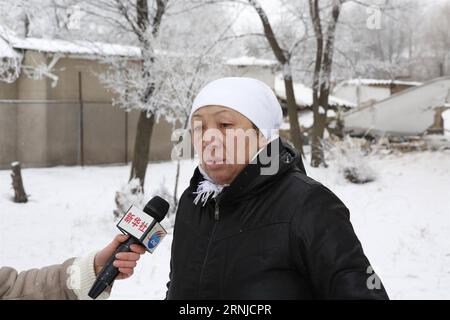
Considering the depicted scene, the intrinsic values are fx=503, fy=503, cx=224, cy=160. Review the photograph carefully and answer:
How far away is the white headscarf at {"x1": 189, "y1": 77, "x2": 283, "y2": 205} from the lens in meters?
1.96

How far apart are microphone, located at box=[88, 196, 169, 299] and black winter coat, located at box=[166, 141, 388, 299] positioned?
141mm

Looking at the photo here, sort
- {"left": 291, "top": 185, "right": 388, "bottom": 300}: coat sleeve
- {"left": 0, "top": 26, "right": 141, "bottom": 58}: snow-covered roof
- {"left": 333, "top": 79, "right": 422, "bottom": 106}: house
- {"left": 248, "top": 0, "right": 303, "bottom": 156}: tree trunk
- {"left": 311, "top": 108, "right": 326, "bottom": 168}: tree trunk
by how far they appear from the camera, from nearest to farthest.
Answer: {"left": 291, "top": 185, "right": 388, "bottom": 300}: coat sleeve → {"left": 248, "top": 0, "right": 303, "bottom": 156}: tree trunk → {"left": 0, "top": 26, "right": 141, "bottom": 58}: snow-covered roof → {"left": 311, "top": 108, "right": 326, "bottom": 168}: tree trunk → {"left": 333, "top": 79, "right": 422, "bottom": 106}: house

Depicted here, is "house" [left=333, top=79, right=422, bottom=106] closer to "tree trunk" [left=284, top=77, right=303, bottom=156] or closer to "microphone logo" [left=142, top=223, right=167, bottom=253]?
"tree trunk" [left=284, top=77, right=303, bottom=156]

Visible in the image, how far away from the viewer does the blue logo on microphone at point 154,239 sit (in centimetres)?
195

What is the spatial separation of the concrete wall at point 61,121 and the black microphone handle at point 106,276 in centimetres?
1361

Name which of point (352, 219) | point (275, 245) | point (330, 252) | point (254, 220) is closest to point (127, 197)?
point (352, 219)

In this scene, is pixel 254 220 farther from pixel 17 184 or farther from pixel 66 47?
pixel 66 47

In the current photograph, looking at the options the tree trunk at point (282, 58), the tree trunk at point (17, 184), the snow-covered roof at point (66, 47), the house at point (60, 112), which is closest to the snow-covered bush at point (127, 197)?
the tree trunk at point (17, 184)

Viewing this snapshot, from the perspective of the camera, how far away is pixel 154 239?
199cm

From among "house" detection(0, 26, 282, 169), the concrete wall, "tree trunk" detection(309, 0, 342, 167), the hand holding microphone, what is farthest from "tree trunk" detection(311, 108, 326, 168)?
the hand holding microphone

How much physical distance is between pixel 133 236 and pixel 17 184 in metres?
9.67

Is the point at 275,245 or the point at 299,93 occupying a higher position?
the point at 299,93

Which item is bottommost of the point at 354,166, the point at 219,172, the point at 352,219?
the point at 352,219

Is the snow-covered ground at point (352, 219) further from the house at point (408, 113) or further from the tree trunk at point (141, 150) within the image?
the house at point (408, 113)
